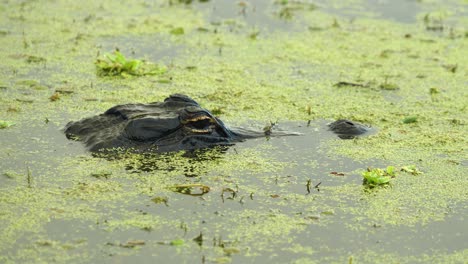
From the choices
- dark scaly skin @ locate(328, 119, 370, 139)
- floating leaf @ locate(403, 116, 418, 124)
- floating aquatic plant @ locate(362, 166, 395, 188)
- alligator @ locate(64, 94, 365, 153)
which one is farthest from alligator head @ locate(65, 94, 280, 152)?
floating leaf @ locate(403, 116, 418, 124)

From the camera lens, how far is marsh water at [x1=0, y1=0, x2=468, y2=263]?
174 inches

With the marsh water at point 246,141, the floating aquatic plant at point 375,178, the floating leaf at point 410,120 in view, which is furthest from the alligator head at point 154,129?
the floating leaf at point 410,120

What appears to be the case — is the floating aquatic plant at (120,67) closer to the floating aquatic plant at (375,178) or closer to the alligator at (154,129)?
the alligator at (154,129)

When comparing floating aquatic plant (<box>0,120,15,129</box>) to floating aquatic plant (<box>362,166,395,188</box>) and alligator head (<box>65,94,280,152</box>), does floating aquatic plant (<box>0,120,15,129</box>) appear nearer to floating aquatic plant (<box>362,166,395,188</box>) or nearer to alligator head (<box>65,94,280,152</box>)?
alligator head (<box>65,94,280,152</box>)

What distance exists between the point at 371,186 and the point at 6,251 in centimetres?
236

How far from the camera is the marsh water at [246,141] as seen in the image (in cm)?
443

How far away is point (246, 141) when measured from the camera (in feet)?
19.9

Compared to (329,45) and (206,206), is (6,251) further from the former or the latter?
(329,45)

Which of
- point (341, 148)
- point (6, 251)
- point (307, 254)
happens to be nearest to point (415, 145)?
point (341, 148)

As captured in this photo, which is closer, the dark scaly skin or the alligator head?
the alligator head

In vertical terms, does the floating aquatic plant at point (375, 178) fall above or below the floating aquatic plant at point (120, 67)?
below

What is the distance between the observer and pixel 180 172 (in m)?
5.35

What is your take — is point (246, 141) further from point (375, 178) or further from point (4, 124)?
point (4, 124)

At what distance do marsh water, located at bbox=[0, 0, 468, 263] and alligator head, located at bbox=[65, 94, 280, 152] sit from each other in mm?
132
